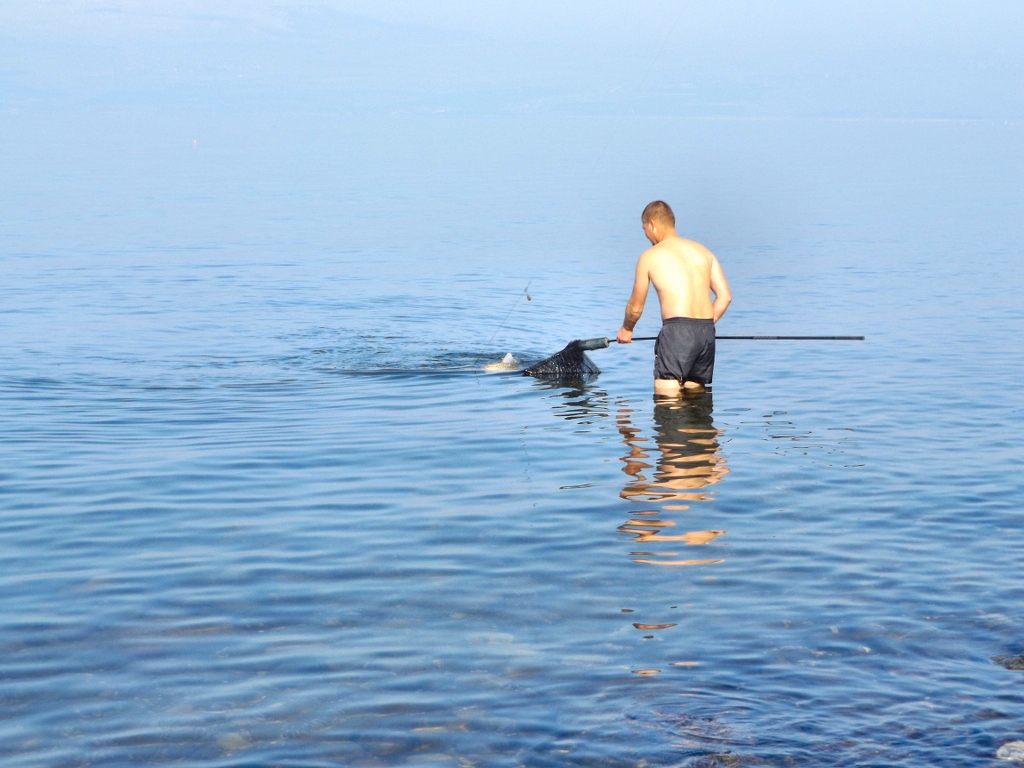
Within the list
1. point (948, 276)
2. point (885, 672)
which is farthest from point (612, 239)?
point (885, 672)

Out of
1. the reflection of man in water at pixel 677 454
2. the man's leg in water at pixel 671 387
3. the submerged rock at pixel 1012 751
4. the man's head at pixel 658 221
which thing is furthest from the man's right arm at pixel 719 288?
the submerged rock at pixel 1012 751

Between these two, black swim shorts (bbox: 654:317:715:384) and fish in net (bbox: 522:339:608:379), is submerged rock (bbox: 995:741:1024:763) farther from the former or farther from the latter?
fish in net (bbox: 522:339:608:379)

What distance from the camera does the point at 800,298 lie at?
21.7 meters

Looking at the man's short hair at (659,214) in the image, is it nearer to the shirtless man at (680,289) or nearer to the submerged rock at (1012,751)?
the shirtless man at (680,289)

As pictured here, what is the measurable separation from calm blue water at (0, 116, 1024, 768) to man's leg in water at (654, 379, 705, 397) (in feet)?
0.63

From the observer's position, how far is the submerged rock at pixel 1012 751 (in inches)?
189

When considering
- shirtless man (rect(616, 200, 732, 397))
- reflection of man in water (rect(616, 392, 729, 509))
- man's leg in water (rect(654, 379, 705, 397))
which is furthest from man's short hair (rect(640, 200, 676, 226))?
reflection of man in water (rect(616, 392, 729, 509))

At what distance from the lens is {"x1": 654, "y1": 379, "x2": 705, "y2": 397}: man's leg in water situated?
37.7 feet

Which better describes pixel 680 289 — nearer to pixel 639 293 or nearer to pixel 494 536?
pixel 639 293

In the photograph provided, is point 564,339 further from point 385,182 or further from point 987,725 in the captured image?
point 385,182

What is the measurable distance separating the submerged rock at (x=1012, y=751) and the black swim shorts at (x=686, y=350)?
6.20 m

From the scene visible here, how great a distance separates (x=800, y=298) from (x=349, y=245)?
42.6ft

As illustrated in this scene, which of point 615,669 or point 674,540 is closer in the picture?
point 615,669

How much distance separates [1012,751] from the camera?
485 cm
